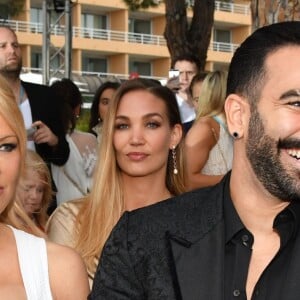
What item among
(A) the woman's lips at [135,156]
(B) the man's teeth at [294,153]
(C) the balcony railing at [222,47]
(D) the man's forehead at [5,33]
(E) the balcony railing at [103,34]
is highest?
(E) the balcony railing at [103,34]

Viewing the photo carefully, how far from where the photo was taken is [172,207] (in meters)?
2.03

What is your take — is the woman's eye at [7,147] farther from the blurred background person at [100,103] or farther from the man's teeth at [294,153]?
the blurred background person at [100,103]

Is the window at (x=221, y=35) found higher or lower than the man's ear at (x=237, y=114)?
higher

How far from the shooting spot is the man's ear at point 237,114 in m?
2.01

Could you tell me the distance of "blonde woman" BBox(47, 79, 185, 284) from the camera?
332cm

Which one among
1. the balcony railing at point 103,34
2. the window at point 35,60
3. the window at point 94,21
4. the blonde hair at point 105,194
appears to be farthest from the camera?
the window at point 94,21

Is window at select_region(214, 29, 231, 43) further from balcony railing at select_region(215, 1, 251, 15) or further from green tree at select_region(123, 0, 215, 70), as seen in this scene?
green tree at select_region(123, 0, 215, 70)

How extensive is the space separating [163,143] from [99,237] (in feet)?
1.90

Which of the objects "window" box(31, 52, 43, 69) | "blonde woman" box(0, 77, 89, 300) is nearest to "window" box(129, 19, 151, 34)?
"window" box(31, 52, 43, 69)

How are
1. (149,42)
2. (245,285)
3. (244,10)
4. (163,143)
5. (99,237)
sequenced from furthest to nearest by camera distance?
(244,10) < (149,42) < (163,143) < (99,237) < (245,285)

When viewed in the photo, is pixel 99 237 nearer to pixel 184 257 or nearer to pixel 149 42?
pixel 184 257

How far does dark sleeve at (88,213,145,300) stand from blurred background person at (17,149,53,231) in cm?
233

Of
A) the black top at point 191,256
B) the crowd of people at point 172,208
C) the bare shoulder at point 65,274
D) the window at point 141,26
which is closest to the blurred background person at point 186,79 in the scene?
the crowd of people at point 172,208

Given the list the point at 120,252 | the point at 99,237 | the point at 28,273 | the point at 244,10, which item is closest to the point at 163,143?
the point at 99,237
